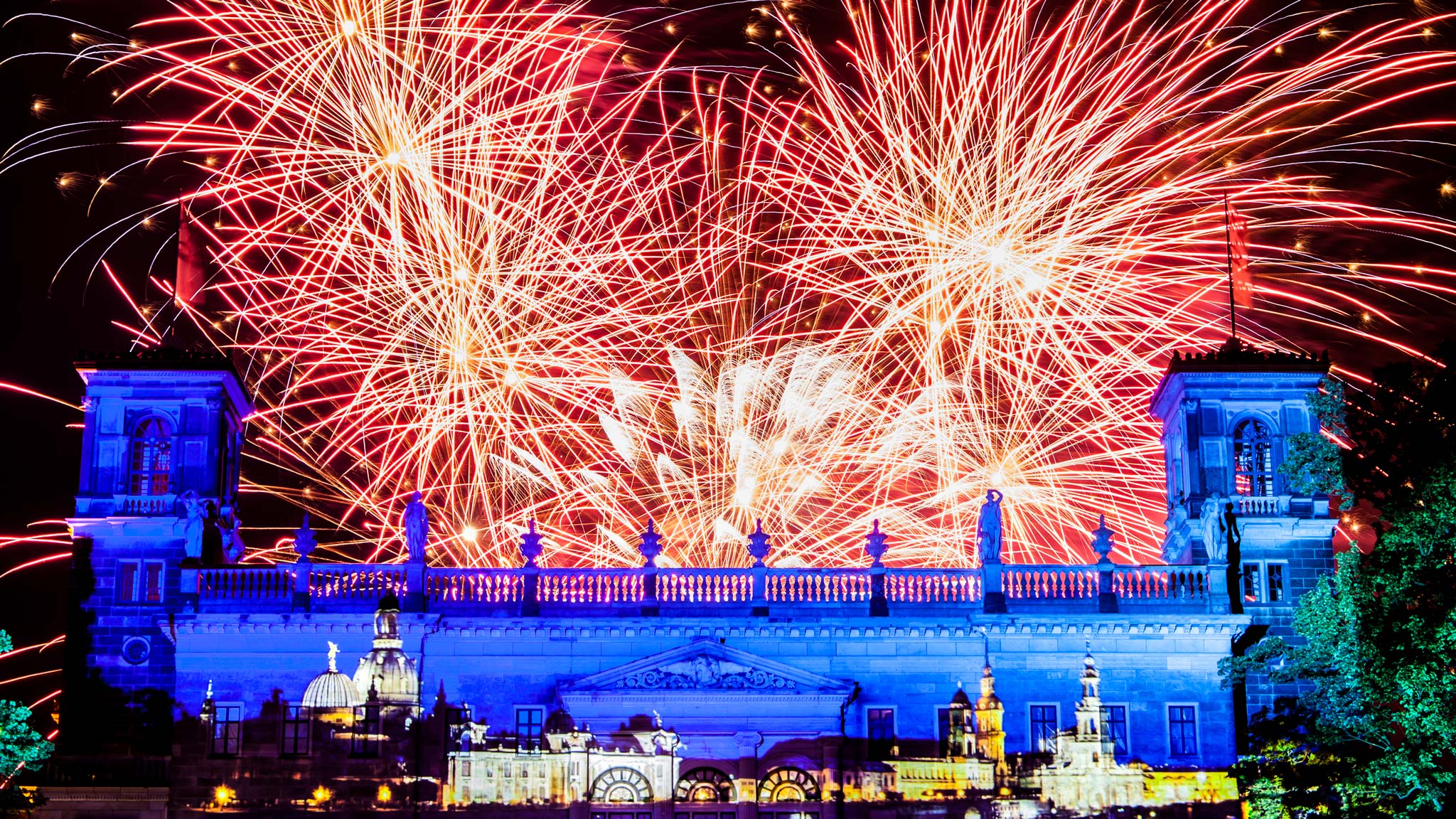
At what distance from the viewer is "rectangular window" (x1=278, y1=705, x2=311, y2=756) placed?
1842 inches

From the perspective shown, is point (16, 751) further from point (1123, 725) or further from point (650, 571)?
point (1123, 725)

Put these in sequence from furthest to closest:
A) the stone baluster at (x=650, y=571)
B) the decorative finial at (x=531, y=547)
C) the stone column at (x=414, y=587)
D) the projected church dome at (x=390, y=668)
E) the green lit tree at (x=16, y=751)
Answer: the decorative finial at (x=531, y=547) → the stone baluster at (x=650, y=571) → the stone column at (x=414, y=587) → the projected church dome at (x=390, y=668) → the green lit tree at (x=16, y=751)

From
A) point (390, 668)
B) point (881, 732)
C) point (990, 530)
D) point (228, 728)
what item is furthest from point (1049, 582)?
point (228, 728)

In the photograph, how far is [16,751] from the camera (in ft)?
146

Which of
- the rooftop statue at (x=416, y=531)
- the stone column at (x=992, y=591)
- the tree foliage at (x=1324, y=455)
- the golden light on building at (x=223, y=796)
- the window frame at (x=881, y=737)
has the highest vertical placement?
the tree foliage at (x=1324, y=455)

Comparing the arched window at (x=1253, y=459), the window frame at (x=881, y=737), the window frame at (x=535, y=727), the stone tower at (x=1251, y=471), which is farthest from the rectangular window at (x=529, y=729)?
the arched window at (x=1253, y=459)

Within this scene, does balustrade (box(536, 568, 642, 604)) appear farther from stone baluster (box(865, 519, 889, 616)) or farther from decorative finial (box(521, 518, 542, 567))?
stone baluster (box(865, 519, 889, 616))

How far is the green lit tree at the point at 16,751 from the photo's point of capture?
4456 cm

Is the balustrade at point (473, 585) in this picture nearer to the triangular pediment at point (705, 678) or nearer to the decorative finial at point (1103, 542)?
the triangular pediment at point (705, 678)

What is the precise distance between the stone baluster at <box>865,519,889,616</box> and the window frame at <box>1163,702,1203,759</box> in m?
7.70

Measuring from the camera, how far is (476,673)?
155 ft

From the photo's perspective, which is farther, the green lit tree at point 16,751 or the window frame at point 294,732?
the window frame at point 294,732

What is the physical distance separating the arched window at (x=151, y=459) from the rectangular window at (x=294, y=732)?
835cm

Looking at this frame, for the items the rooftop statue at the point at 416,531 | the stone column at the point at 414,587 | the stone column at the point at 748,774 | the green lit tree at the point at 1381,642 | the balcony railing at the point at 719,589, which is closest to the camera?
the green lit tree at the point at 1381,642
